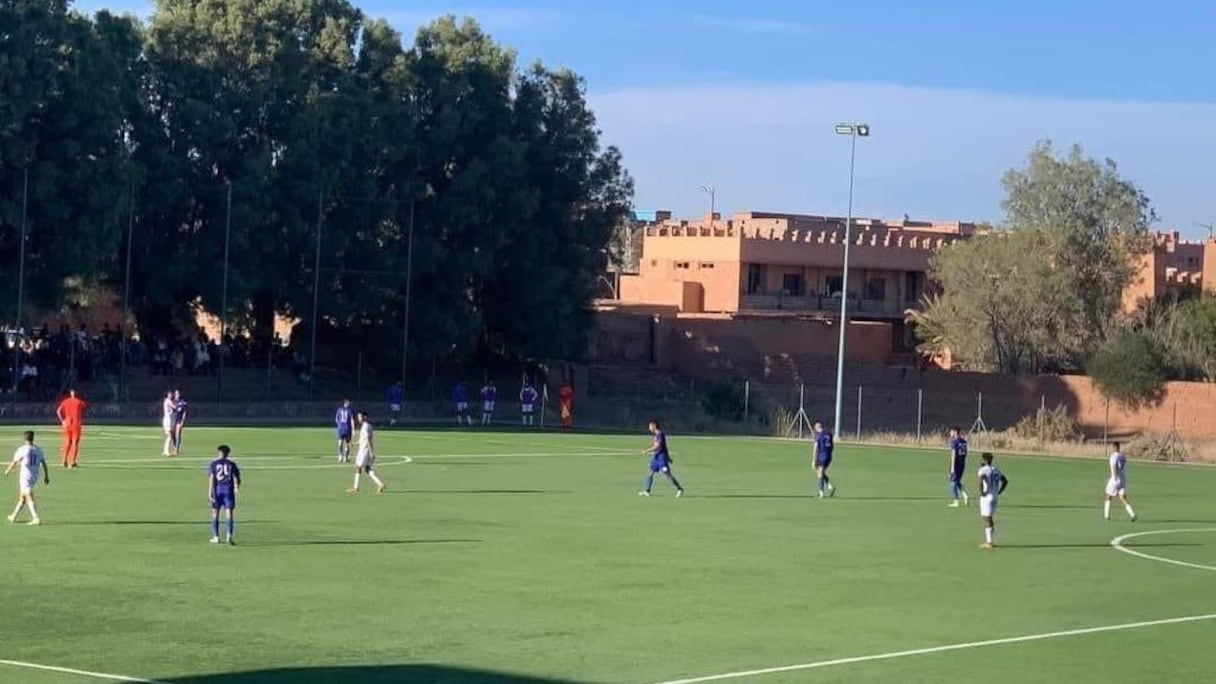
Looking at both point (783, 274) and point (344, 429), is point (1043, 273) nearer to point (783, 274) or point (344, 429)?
point (783, 274)

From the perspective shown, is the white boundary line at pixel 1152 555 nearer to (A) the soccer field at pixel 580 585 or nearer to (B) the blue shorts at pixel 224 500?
(A) the soccer field at pixel 580 585

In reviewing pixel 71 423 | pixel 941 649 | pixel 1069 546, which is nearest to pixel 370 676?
pixel 941 649

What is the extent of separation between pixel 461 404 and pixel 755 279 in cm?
3599

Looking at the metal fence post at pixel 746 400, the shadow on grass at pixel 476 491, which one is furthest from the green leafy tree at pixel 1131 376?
the shadow on grass at pixel 476 491

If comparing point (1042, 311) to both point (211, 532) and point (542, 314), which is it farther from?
point (211, 532)

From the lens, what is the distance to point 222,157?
73500 mm

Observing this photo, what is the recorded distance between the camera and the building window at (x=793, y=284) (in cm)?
10588

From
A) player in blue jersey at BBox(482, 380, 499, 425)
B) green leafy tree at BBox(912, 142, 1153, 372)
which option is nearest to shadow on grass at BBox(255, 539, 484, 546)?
player in blue jersey at BBox(482, 380, 499, 425)

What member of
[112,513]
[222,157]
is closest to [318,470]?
[112,513]

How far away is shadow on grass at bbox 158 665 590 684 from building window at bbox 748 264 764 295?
87.0 metres

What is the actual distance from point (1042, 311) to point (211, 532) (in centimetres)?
6880

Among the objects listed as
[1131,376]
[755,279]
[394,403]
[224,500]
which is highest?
[755,279]

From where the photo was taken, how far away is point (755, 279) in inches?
4129

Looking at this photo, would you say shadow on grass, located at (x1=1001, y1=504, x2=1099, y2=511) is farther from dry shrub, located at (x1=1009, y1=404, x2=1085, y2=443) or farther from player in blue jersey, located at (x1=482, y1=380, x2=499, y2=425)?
player in blue jersey, located at (x1=482, y1=380, x2=499, y2=425)
